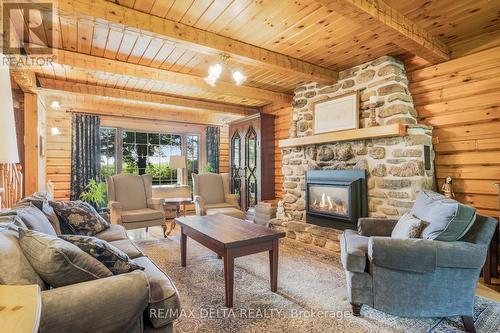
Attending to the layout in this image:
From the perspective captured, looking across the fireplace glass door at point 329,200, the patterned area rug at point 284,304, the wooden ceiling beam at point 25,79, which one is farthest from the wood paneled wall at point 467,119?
the wooden ceiling beam at point 25,79

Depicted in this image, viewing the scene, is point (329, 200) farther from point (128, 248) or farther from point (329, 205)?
point (128, 248)

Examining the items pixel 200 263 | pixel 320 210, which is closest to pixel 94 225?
pixel 200 263

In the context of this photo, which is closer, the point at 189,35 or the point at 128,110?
the point at 189,35

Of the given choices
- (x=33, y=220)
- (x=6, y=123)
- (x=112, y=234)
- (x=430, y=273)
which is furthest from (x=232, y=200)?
(x=6, y=123)

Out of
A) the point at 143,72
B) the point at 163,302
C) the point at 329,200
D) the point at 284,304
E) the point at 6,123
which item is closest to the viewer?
the point at 6,123

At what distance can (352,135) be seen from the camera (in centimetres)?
346

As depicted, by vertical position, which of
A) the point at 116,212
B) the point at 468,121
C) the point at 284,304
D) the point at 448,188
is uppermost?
the point at 468,121

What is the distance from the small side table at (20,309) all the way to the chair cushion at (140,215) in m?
2.98

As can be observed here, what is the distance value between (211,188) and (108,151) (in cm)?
244

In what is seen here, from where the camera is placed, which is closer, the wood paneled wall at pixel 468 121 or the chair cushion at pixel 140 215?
the wood paneled wall at pixel 468 121

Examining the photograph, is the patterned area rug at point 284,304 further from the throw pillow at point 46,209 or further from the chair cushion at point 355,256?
the throw pillow at point 46,209

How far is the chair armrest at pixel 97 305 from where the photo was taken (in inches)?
44.4

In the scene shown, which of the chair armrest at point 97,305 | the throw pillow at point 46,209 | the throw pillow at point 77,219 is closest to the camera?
the chair armrest at point 97,305

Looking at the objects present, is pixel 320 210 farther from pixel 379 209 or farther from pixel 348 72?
pixel 348 72
